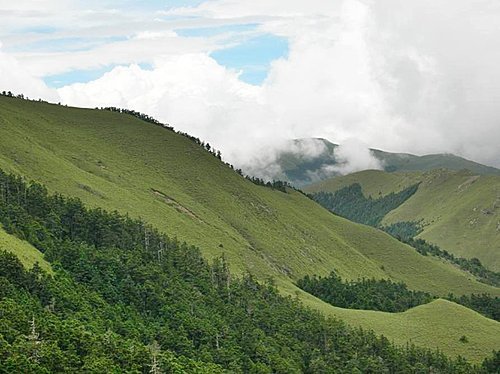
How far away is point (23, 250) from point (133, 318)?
2843cm

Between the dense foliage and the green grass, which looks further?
the green grass

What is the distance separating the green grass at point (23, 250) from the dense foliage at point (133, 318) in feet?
9.09

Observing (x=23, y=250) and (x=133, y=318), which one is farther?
(x=133, y=318)

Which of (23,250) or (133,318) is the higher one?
(23,250)

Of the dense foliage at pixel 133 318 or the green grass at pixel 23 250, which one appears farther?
the green grass at pixel 23 250

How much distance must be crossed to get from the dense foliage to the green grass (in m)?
2.77

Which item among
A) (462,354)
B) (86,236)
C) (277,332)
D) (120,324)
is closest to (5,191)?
(86,236)

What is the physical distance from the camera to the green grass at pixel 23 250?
409ft

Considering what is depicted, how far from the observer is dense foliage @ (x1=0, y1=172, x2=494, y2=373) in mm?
92000

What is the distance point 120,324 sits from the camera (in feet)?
405

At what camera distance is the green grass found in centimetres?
12468

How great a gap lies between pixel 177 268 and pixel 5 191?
185 ft

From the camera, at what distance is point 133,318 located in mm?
136875

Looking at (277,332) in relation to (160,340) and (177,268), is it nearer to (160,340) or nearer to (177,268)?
(177,268)
